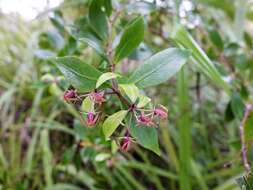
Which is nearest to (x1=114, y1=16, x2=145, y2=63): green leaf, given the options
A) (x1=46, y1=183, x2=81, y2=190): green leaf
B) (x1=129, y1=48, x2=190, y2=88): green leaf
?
(x1=129, y1=48, x2=190, y2=88): green leaf

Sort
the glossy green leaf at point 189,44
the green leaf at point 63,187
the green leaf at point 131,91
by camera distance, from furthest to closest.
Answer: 1. the green leaf at point 63,187
2. the glossy green leaf at point 189,44
3. the green leaf at point 131,91

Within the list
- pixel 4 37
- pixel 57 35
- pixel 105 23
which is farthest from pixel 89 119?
pixel 4 37

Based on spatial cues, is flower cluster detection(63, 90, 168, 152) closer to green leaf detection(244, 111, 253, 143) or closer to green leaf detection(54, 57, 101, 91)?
green leaf detection(54, 57, 101, 91)

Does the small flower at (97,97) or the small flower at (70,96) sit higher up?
the small flower at (70,96)

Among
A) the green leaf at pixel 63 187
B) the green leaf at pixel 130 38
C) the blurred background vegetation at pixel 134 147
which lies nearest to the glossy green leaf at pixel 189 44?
the green leaf at pixel 130 38

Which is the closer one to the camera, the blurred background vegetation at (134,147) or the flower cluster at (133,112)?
the flower cluster at (133,112)

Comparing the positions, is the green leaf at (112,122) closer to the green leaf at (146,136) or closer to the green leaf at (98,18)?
the green leaf at (146,136)

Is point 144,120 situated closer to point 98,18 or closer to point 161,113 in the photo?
point 161,113
